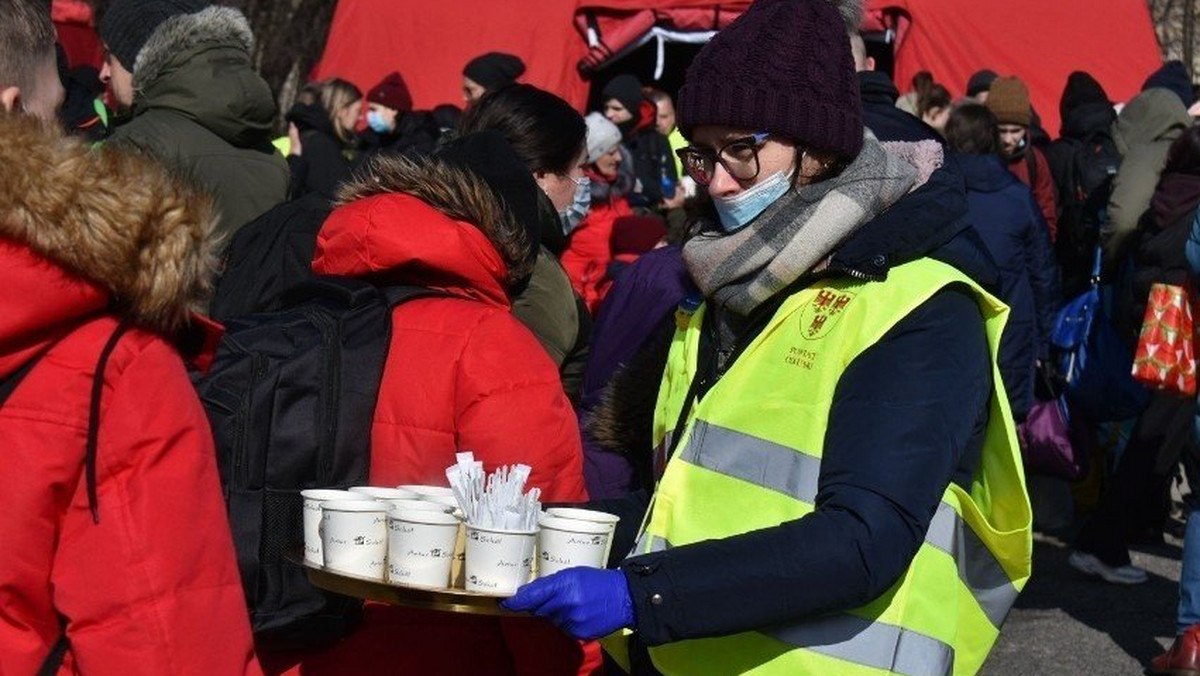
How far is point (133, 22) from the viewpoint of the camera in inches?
213

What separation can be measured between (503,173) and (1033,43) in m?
12.9

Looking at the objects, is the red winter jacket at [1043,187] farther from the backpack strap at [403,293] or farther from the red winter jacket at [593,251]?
the backpack strap at [403,293]

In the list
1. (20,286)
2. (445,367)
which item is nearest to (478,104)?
(445,367)

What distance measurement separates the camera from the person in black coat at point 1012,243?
23.1ft

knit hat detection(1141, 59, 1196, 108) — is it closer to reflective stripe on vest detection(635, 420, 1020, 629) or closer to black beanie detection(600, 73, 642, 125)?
black beanie detection(600, 73, 642, 125)

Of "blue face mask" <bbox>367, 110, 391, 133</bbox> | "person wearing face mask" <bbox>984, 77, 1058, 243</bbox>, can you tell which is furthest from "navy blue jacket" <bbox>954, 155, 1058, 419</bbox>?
"blue face mask" <bbox>367, 110, 391, 133</bbox>

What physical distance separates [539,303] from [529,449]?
57.2 inches

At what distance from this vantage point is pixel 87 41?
512 inches

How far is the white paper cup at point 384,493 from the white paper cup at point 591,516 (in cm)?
23

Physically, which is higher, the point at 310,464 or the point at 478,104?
the point at 478,104

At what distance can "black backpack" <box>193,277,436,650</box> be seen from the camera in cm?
275

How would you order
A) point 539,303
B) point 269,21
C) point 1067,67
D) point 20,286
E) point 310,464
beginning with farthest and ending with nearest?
point 269,21, point 1067,67, point 539,303, point 310,464, point 20,286

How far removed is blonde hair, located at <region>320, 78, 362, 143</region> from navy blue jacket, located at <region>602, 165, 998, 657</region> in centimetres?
809

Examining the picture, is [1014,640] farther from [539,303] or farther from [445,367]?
[445,367]
